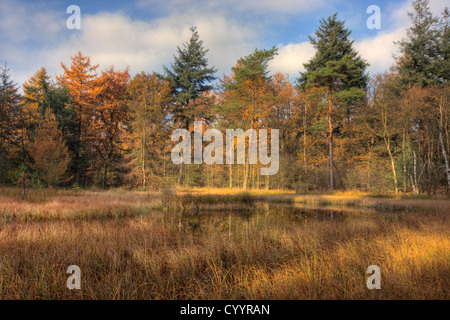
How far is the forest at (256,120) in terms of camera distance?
18.1m

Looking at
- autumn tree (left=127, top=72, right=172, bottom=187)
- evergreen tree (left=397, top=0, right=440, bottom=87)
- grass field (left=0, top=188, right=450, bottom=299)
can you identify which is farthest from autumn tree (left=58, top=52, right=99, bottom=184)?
evergreen tree (left=397, top=0, right=440, bottom=87)

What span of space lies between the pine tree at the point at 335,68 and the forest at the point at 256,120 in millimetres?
112

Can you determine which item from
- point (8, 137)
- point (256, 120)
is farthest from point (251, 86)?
point (8, 137)

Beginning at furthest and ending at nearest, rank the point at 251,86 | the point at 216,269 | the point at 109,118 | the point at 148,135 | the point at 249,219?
the point at 109,118 < the point at 148,135 < the point at 251,86 < the point at 249,219 < the point at 216,269

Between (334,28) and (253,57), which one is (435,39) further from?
(253,57)

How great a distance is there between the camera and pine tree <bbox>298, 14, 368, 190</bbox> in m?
20.5

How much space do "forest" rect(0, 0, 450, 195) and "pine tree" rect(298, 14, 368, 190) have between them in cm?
11

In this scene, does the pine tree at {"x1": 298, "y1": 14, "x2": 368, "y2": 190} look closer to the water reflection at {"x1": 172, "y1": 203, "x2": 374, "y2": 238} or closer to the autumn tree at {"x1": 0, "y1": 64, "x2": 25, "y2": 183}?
the water reflection at {"x1": 172, "y1": 203, "x2": 374, "y2": 238}

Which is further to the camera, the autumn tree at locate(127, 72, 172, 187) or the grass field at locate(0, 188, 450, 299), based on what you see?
the autumn tree at locate(127, 72, 172, 187)

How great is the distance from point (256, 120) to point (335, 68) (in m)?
9.22

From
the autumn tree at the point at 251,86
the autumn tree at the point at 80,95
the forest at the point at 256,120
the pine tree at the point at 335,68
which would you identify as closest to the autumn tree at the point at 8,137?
the forest at the point at 256,120

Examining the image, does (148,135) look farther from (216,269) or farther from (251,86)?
(216,269)

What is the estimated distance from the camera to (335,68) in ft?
66.6
